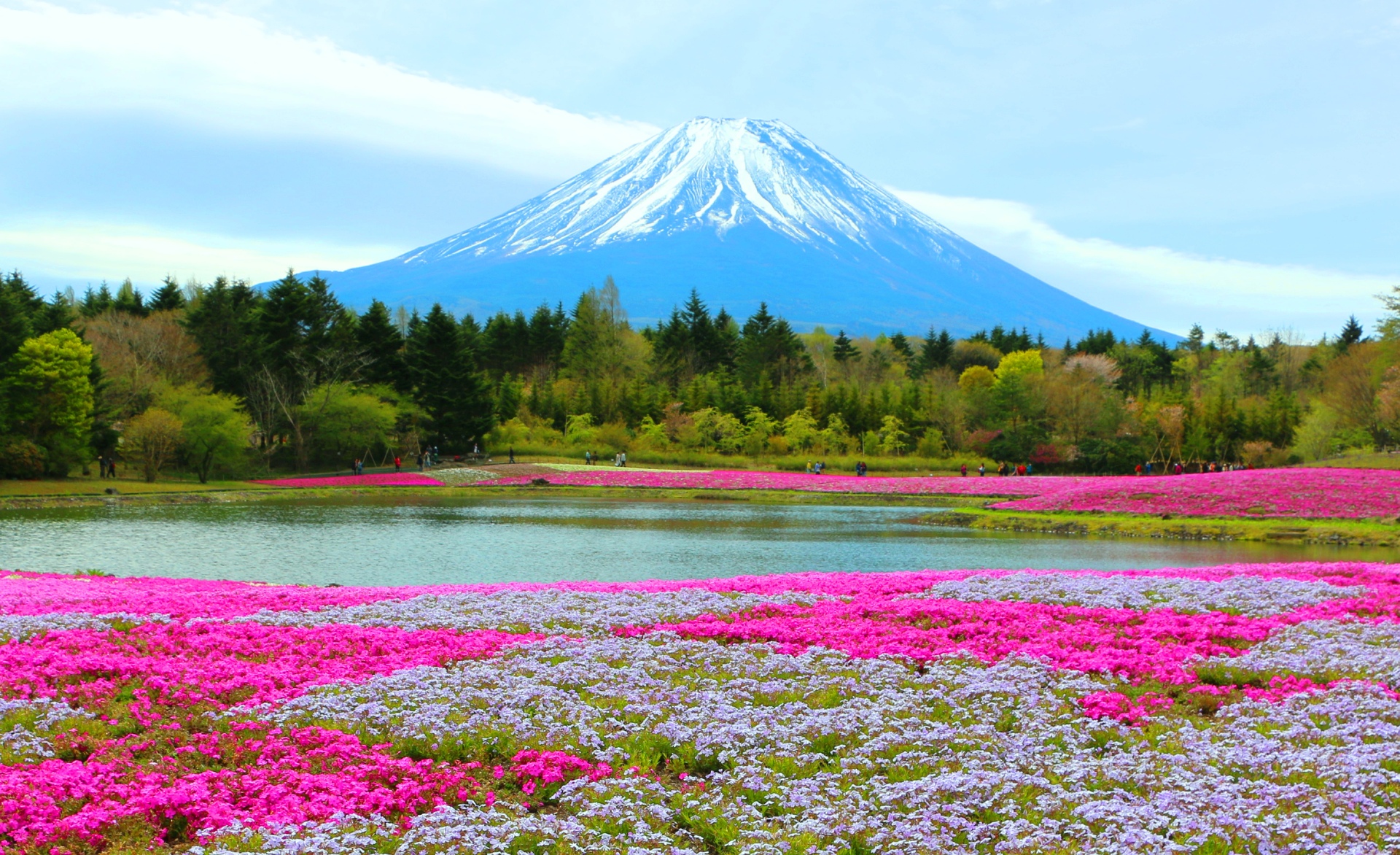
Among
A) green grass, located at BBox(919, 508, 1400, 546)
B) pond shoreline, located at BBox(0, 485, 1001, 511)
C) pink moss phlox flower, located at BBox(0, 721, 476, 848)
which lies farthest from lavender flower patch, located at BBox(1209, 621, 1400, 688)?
pond shoreline, located at BBox(0, 485, 1001, 511)

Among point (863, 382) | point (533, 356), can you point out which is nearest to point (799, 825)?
point (863, 382)

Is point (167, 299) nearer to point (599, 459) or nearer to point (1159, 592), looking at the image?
point (599, 459)

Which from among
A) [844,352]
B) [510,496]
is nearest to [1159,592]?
[510,496]

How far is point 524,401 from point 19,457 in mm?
45225

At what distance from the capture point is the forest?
57875mm

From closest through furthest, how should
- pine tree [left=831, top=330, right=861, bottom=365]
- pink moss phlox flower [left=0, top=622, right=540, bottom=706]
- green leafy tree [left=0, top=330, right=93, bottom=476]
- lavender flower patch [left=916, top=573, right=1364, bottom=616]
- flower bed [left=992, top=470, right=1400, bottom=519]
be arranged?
Result: pink moss phlox flower [left=0, top=622, right=540, bottom=706]
lavender flower patch [left=916, top=573, right=1364, bottom=616]
flower bed [left=992, top=470, right=1400, bottom=519]
green leafy tree [left=0, top=330, right=93, bottom=476]
pine tree [left=831, top=330, right=861, bottom=365]

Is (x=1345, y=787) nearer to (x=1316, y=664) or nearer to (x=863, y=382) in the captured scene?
(x=1316, y=664)

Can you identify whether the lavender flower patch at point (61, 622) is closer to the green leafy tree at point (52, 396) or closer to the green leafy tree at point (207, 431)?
the green leafy tree at point (52, 396)

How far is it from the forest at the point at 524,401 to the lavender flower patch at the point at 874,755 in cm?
5205

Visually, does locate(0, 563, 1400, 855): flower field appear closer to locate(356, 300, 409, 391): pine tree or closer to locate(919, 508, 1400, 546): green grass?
locate(919, 508, 1400, 546): green grass

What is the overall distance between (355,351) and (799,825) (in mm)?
73014

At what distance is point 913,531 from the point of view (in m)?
37.9

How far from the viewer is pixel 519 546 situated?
99.8 feet

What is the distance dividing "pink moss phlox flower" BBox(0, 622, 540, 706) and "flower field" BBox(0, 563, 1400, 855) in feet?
0.17
